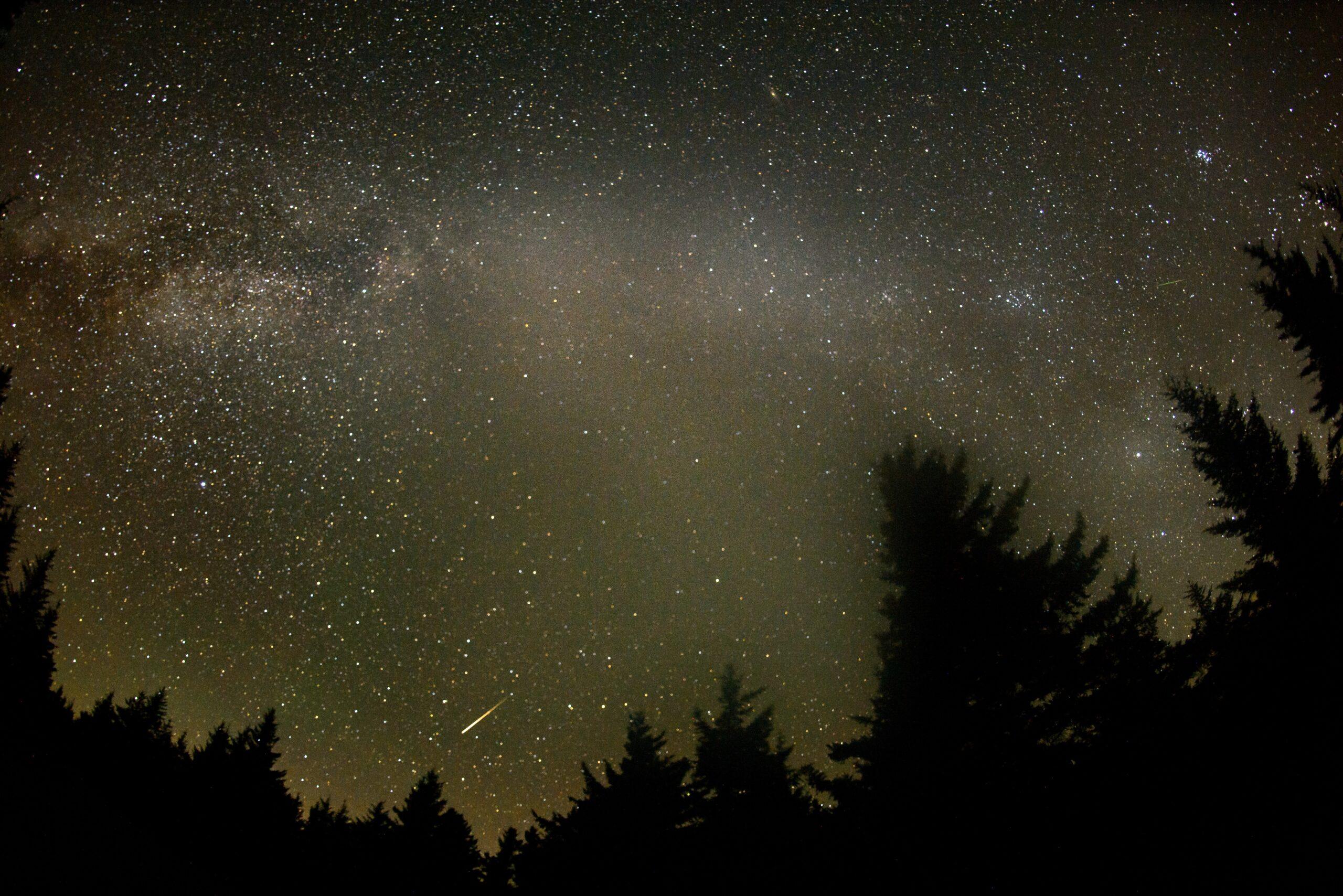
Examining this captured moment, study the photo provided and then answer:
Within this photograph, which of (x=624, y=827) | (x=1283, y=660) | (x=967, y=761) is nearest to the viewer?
(x=1283, y=660)

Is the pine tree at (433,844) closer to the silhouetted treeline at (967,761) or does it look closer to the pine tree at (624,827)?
the silhouetted treeline at (967,761)

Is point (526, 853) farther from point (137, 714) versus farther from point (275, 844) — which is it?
point (137, 714)

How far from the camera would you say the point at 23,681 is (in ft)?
14.1

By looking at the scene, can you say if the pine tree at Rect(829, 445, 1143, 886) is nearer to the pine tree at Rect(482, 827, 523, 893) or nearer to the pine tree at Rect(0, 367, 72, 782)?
the pine tree at Rect(482, 827, 523, 893)

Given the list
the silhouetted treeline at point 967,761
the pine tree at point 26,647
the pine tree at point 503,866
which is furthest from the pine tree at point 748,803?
the pine tree at point 26,647

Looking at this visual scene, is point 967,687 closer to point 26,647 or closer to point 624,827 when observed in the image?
point 624,827

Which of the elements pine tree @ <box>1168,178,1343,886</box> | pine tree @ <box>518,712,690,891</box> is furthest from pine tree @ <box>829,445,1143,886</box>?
pine tree @ <box>518,712,690,891</box>

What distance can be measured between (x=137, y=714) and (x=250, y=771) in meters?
1.28

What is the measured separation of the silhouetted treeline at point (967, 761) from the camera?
12.0 ft

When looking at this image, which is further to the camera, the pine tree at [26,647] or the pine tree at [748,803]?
the pine tree at [748,803]

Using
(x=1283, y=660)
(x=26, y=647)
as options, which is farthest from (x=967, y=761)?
(x=26, y=647)

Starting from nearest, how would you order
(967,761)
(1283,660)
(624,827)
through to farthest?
(1283,660) < (967,761) < (624,827)

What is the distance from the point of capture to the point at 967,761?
24.3 ft

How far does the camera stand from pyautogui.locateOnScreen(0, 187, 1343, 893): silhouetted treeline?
3664 mm
